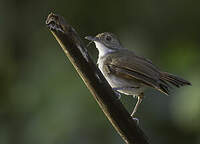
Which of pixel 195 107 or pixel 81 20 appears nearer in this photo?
pixel 195 107

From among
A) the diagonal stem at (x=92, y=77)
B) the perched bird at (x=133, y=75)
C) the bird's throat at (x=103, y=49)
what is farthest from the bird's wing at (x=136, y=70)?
the diagonal stem at (x=92, y=77)

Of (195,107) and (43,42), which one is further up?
(43,42)

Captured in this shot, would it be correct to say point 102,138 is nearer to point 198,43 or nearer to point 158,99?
point 158,99

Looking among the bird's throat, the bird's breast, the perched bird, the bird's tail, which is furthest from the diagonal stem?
the bird's throat

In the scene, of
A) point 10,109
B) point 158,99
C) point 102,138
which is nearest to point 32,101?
point 10,109

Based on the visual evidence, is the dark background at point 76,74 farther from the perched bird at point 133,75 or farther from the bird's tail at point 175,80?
the bird's tail at point 175,80

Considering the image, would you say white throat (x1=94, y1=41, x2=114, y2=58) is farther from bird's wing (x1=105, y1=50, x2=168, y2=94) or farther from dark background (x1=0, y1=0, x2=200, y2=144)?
dark background (x1=0, y1=0, x2=200, y2=144)
